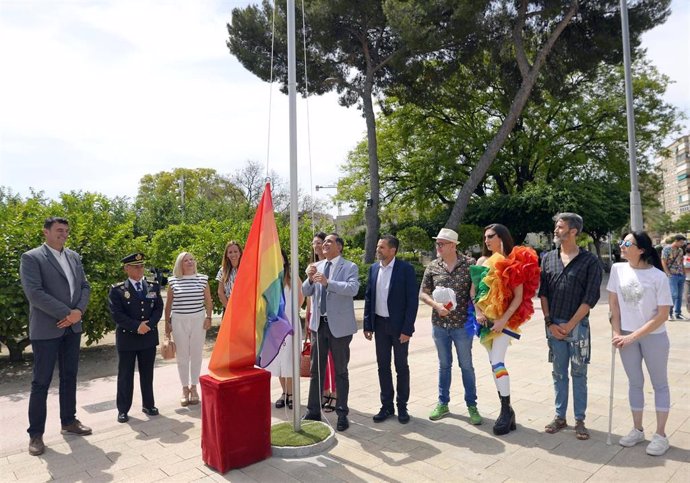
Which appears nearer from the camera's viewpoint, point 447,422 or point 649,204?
point 447,422

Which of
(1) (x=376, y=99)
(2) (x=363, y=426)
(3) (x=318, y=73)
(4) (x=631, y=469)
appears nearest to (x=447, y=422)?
(2) (x=363, y=426)

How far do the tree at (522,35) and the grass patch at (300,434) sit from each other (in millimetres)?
16607

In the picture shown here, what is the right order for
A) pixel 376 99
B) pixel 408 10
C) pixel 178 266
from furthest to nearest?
pixel 376 99 < pixel 408 10 < pixel 178 266

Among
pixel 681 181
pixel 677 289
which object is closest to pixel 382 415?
pixel 677 289

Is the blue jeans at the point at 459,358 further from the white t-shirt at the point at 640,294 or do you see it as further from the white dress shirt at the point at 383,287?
the white t-shirt at the point at 640,294

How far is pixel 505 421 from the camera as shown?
4477 millimetres

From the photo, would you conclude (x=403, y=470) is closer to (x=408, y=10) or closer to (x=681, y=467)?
(x=681, y=467)

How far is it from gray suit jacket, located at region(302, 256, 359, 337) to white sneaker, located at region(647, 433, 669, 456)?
266cm

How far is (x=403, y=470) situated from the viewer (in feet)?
12.5

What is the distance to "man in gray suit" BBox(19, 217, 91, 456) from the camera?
4484 millimetres

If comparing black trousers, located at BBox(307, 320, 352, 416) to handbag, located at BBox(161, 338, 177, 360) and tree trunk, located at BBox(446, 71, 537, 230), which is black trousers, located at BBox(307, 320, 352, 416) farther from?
tree trunk, located at BBox(446, 71, 537, 230)

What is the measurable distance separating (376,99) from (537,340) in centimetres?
1873

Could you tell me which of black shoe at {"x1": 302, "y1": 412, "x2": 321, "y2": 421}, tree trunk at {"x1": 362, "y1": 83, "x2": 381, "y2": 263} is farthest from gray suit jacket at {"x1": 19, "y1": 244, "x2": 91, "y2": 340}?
tree trunk at {"x1": 362, "y1": 83, "x2": 381, "y2": 263}

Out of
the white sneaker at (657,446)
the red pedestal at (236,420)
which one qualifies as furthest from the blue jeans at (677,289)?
the red pedestal at (236,420)
